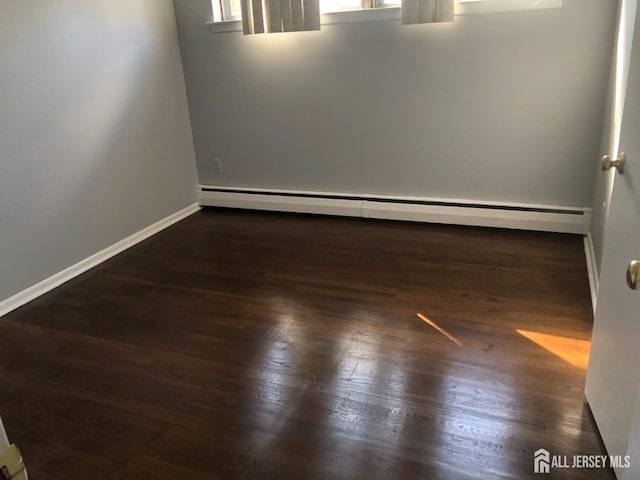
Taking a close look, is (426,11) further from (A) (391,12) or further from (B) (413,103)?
(B) (413,103)

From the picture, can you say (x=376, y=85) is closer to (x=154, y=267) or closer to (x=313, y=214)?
(x=313, y=214)

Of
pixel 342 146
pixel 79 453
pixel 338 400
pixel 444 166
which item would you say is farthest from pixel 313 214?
pixel 79 453

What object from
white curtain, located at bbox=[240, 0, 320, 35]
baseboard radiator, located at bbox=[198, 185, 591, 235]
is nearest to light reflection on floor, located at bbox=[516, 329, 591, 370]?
baseboard radiator, located at bbox=[198, 185, 591, 235]

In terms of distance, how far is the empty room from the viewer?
169 centimetres

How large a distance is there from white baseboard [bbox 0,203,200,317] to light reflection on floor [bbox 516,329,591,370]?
2559 millimetres

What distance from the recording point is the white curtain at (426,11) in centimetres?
319

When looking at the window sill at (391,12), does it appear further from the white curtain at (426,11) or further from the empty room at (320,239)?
the white curtain at (426,11)

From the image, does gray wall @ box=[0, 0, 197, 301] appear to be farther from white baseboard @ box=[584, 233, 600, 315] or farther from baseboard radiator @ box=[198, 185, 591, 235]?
white baseboard @ box=[584, 233, 600, 315]

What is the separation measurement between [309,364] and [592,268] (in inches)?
68.5

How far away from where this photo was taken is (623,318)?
1.45 m

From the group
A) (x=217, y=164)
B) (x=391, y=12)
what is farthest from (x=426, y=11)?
(x=217, y=164)

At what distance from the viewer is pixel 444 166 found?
11.9 feet

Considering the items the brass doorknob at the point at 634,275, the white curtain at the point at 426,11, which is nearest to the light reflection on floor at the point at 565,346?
the brass doorknob at the point at 634,275

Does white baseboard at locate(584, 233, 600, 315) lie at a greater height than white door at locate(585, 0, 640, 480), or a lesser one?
lesser
